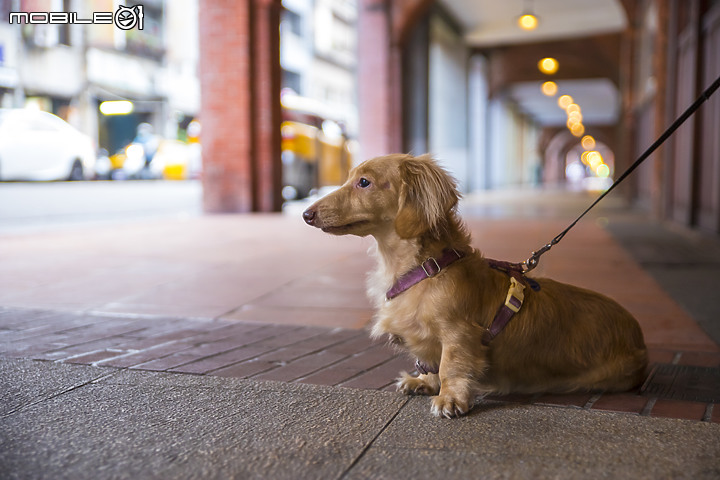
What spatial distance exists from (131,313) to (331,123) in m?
15.0

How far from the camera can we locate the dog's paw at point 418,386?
2.45 m

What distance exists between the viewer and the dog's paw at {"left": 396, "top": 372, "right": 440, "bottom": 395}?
8.04ft

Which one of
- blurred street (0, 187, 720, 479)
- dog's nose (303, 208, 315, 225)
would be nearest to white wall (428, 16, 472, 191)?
blurred street (0, 187, 720, 479)

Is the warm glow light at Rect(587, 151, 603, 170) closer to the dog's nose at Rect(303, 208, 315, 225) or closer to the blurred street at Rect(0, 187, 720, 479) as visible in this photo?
the blurred street at Rect(0, 187, 720, 479)

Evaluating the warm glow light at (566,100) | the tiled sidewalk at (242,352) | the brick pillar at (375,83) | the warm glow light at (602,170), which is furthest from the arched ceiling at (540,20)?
the warm glow light at (602,170)

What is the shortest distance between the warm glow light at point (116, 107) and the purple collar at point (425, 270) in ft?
43.8

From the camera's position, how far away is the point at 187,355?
2.99 m

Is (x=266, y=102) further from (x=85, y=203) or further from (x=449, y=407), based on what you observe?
(x=449, y=407)

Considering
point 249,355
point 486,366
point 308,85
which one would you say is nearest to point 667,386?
point 486,366

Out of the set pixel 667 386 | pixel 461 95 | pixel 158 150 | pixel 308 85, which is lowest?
pixel 667 386

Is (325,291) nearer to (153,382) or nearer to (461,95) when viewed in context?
(153,382)

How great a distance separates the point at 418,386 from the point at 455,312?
0.34 metres

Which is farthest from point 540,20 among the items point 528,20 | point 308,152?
point 308,152

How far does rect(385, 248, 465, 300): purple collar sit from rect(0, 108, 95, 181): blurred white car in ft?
33.3
